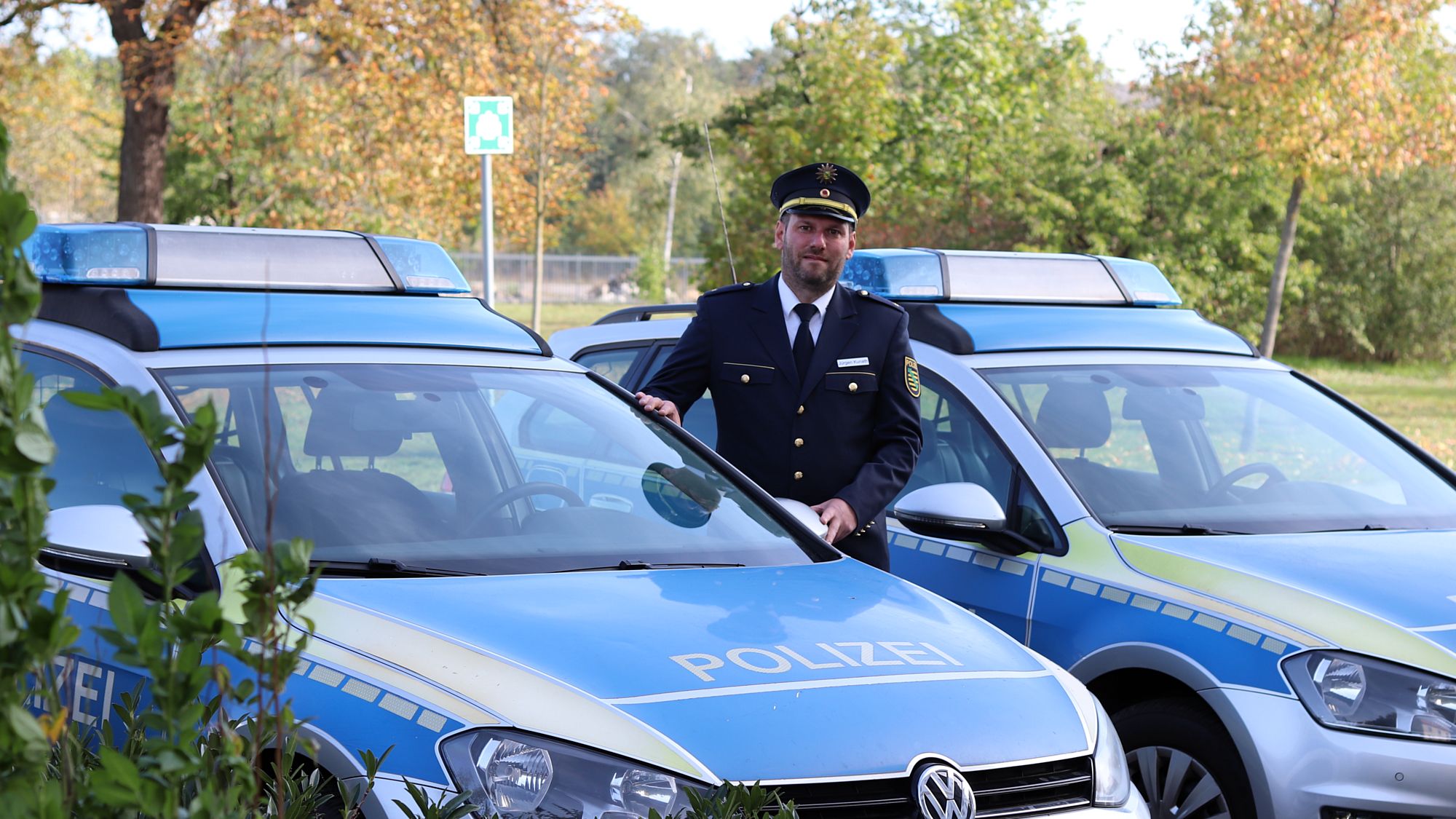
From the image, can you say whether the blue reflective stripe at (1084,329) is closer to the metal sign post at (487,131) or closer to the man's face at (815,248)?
the man's face at (815,248)

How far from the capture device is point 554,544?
3.28 metres

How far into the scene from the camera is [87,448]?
11.4 feet

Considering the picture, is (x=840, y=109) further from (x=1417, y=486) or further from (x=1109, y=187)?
(x=1417, y=486)

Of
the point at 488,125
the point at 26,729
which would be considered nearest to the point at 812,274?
the point at 26,729

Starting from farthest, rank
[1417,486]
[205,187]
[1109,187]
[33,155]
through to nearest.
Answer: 1. [33,155]
2. [205,187]
3. [1109,187]
4. [1417,486]

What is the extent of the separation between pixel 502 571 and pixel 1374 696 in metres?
1.90

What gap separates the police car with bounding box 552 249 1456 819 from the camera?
11.0 ft

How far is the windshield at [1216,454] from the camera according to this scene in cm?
426

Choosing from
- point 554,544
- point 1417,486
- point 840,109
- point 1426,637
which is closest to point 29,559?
point 554,544

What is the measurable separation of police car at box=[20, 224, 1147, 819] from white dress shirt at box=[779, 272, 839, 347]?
58 cm

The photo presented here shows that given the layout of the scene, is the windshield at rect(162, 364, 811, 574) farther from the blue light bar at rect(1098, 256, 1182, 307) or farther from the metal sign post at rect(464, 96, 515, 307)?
the metal sign post at rect(464, 96, 515, 307)

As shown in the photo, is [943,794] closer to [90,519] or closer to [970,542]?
[90,519]

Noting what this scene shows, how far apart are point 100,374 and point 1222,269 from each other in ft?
67.9

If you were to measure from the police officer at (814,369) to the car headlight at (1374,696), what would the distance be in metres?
1.20
